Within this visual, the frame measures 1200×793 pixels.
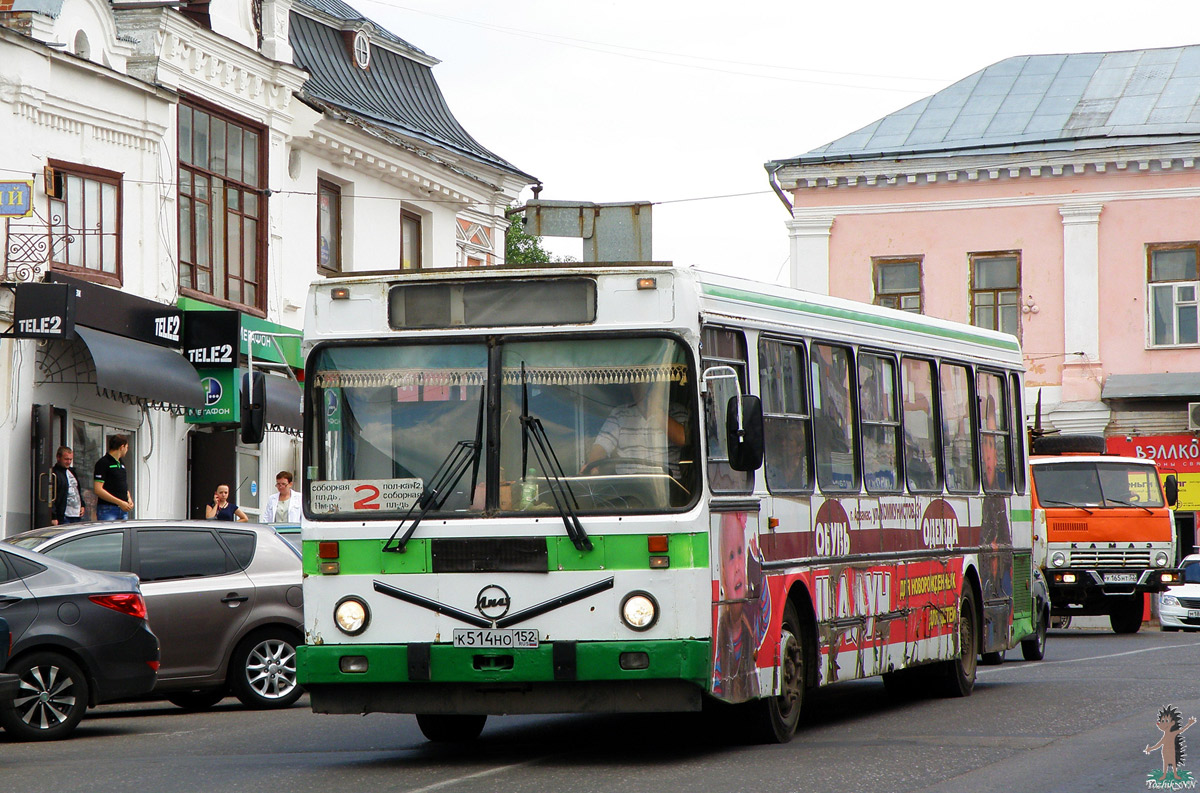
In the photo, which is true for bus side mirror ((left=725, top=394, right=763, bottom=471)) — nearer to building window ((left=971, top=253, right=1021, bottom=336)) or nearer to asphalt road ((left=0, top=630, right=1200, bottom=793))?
asphalt road ((left=0, top=630, right=1200, bottom=793))

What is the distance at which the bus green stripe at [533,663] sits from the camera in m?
10.1

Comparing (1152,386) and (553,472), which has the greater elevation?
(1152,386)

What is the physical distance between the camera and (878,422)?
13047 millimetres

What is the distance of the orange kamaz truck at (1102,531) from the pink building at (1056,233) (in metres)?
9.35

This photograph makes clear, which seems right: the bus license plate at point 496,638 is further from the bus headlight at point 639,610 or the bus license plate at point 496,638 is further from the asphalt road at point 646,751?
the asphalt road at point 646,751

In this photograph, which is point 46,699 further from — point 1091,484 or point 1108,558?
point 1091,484

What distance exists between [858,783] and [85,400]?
15.1 meters

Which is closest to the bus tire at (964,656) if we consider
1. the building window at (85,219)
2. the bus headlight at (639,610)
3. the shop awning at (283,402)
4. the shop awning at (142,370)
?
the bus headlight at (639,610)

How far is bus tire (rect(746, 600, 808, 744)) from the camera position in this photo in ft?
37.2

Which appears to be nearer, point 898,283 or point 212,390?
point 212,390

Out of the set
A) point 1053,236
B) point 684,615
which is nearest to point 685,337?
point 684,615

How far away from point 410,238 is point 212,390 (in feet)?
27.6

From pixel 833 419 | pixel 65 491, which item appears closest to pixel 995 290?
pixel 65 491

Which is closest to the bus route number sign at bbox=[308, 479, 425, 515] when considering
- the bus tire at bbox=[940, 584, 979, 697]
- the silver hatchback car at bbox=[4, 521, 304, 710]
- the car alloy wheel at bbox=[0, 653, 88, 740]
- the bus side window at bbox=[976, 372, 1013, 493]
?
the car alloy wheel at bbox=[0, 653, 88, 740]
